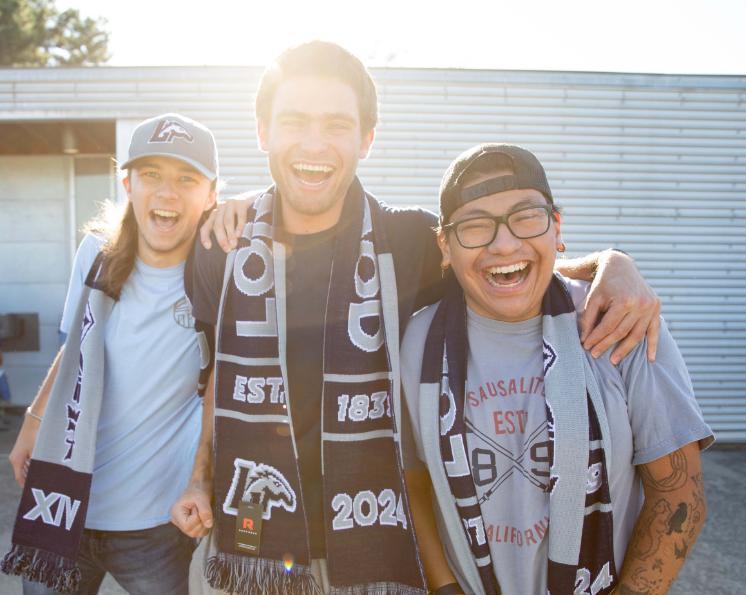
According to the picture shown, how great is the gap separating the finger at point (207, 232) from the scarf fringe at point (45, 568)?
3.83 feet

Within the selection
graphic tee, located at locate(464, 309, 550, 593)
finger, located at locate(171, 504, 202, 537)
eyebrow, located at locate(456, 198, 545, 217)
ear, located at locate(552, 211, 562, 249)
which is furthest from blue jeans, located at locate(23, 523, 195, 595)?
ear, located at locate(552, 211, 562, 249)

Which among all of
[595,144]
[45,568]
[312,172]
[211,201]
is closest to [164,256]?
[211,201]

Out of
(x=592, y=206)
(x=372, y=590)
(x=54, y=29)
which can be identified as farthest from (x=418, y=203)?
(x=54, y=29)

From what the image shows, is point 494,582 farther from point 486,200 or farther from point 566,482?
point 486,200

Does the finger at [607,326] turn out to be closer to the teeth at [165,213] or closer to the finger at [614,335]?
the finger at [614,335]

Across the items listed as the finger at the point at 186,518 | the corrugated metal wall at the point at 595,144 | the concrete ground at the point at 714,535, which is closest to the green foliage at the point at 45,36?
the corrugated metal wall at the point at 595,144

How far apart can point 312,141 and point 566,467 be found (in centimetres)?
121

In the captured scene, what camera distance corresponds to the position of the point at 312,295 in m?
1.93

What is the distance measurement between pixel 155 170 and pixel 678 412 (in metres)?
1.85

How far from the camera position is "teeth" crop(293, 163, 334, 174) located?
6.22ft

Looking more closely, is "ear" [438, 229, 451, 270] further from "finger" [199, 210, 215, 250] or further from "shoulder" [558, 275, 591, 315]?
"finger" [199, 210, 215, 250]

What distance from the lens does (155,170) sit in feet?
7.05

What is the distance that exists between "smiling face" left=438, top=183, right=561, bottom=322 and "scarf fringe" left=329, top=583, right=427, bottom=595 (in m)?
0.88

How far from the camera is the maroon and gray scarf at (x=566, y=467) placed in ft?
5.05
